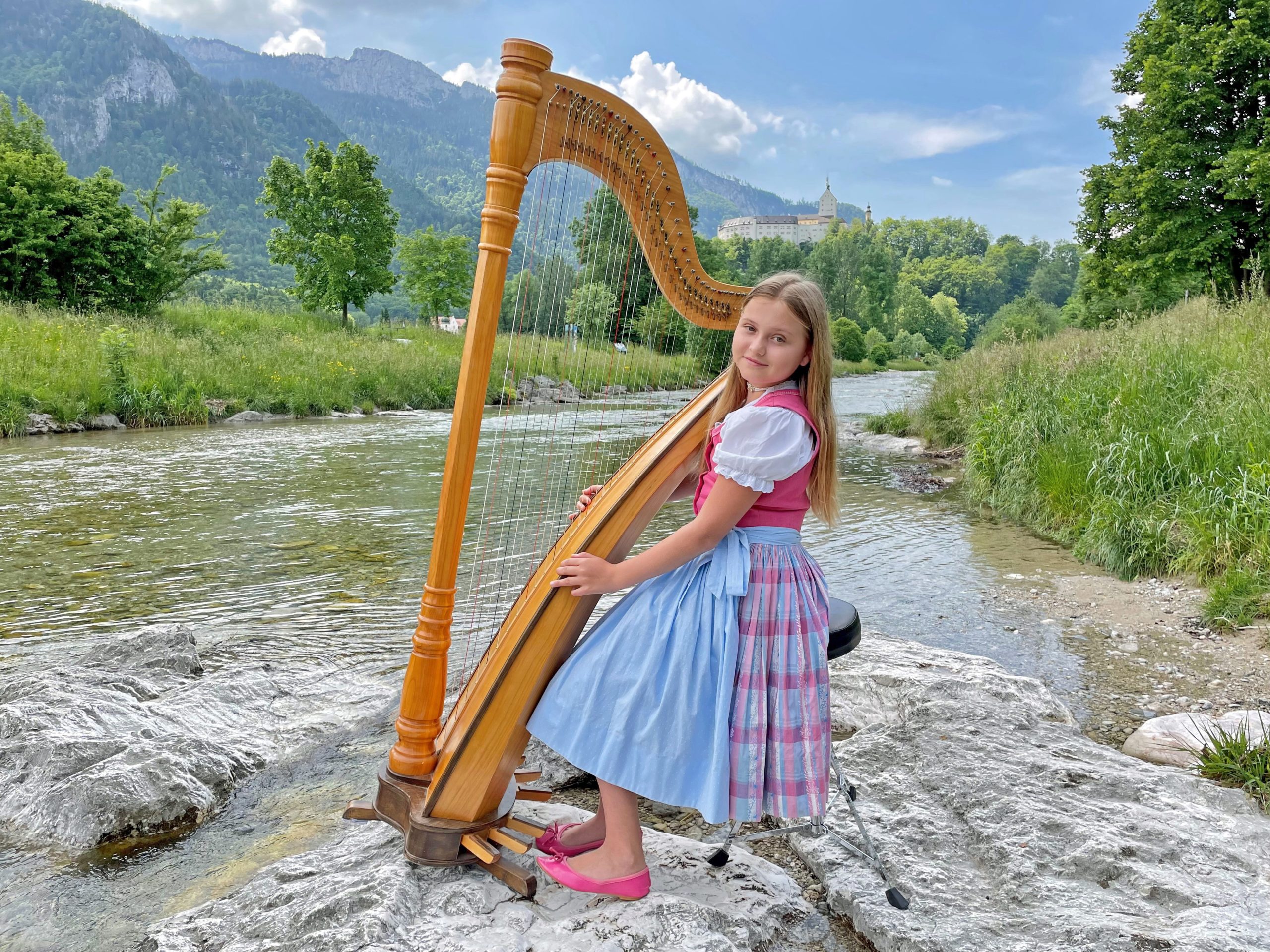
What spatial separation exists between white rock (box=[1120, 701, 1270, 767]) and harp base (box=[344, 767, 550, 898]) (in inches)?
83.9

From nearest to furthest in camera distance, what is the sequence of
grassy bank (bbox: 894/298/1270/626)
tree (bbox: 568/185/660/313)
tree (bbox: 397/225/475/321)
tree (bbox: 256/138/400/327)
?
tree (bbox: 568/185/660/313), grassy bank (bbox: 894/298/1270/626), tree (bbox: 256/138/400/327), tree (bbox: 397/225/475/321)

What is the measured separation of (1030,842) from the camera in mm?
1985

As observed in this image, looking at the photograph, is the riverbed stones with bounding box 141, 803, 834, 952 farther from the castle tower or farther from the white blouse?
the castle tower

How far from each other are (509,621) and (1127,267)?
19.1 metres

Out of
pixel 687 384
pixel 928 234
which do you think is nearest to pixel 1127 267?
pixel 687 384

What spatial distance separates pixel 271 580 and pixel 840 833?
362 cm

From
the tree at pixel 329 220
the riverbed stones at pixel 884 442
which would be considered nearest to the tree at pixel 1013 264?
the tree at pixel 329 220

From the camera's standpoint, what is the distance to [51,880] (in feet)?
6.33

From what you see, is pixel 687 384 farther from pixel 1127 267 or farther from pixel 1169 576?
pixel 1127 267

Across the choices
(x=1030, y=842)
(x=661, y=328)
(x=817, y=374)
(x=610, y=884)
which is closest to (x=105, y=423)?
(x=661, y=328)

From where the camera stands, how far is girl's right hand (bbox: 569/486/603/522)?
2055 millimetres

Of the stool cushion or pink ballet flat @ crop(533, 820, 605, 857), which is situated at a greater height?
the stool cushion

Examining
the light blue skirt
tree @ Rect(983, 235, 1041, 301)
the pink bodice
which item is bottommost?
the light blue skirt

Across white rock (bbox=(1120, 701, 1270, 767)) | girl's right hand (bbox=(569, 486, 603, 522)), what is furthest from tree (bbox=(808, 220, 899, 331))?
girl's right hand (bbox=(569, 486, 603, 522))
